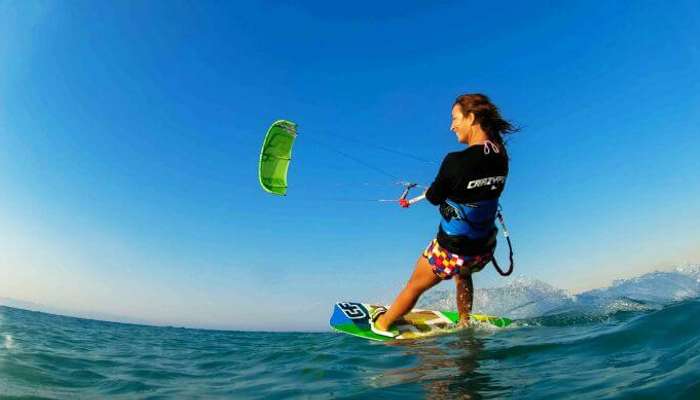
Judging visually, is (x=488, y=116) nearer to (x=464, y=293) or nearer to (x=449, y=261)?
(x=449, y=261)

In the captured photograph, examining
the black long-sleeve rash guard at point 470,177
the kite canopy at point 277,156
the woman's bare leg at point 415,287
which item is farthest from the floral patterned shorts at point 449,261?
the kite canopy at point 277,156

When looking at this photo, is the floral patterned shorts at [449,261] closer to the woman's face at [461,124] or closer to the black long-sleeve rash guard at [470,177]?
the black long-sleeve rash guard at [470,177]

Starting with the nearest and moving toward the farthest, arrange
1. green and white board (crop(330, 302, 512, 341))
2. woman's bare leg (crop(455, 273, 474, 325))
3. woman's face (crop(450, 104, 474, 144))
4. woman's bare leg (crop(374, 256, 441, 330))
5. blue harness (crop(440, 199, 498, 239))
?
blue harness (crop(440, 199, 498, 239)) < woman's face (crop(450, 104, 474, 144)) < woman's bare leg (crop(374, 256, 441, 330)) < woman's bare leg (crop(455, 273, 474, 325)) < green and white board (crop(330, 302, 512, 341))

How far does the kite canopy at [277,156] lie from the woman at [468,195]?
622 cm

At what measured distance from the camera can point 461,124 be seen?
6430 millimetres

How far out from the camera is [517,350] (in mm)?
5582

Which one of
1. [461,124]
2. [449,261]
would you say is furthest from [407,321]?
[461,124]

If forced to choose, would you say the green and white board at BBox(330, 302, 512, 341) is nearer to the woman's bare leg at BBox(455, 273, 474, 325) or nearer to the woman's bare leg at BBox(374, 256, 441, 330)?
the woman's bare leg at BBox(374, 256, 441, 330)

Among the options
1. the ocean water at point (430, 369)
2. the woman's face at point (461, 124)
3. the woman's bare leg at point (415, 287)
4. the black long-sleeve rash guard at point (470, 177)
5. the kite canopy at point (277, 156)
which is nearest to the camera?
the ocean water at point (430, 369)

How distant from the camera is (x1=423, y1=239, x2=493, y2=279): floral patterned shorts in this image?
6.49 metres

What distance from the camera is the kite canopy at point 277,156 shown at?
40.1 ft

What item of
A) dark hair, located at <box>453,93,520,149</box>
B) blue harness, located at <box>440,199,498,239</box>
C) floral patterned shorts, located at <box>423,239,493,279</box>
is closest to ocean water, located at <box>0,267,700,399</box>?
floral patterned shorts, located at <box>423,239,493,279</box>

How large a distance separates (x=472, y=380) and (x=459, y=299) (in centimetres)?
380

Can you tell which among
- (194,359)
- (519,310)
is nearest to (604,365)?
(194,359)
